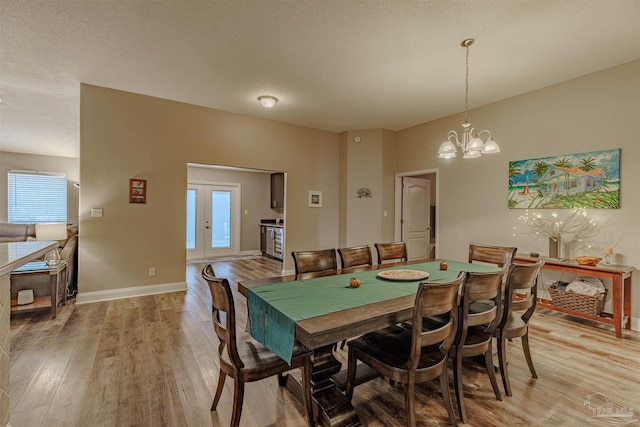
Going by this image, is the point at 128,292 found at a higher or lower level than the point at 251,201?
lower

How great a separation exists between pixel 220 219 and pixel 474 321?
7.08 metres

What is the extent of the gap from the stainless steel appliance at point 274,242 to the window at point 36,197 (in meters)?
5.45

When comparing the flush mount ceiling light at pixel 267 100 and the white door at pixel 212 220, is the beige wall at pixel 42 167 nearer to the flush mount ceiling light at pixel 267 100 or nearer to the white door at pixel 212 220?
the white door at pixel 212 220

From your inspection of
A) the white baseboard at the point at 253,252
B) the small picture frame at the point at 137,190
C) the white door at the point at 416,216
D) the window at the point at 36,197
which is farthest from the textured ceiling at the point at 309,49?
the white baseboard at the point at 253,252

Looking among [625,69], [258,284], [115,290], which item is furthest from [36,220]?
[625,69]

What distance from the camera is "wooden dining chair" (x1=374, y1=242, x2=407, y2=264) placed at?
10.2 feet

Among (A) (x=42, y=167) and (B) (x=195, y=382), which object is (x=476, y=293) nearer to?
(B) (x=195, y=382)

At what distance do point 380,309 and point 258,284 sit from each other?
858 mm

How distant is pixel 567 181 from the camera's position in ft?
11.7

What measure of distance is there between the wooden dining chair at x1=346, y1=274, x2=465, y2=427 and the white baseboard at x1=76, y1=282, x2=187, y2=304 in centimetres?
348

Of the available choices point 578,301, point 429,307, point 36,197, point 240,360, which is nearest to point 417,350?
point 429,307

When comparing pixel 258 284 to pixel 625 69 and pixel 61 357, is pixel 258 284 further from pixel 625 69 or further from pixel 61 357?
pixel 625 69

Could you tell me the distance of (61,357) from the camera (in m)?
2.42

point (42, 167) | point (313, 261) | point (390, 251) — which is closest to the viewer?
point (313, 261)
